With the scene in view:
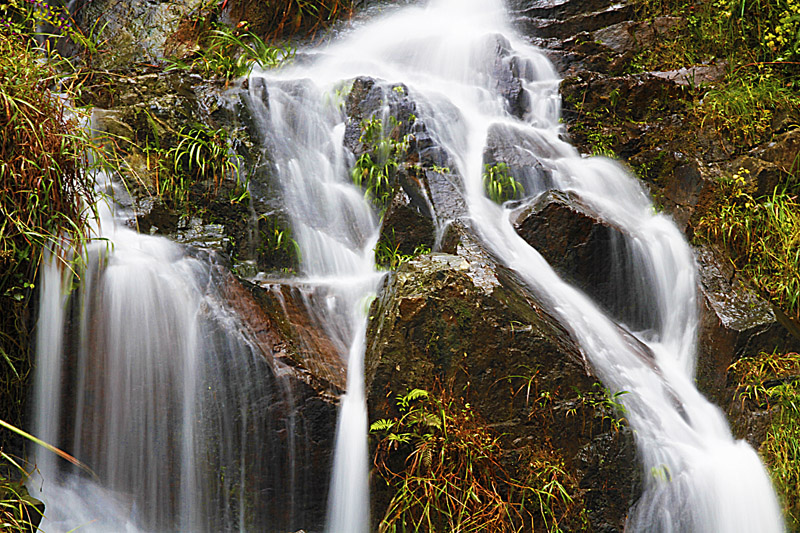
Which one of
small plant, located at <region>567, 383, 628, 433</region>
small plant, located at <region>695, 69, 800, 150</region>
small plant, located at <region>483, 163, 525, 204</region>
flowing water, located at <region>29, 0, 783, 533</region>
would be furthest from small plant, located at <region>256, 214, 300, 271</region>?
small plant, located at <region>695, 69, 800, 150</region>

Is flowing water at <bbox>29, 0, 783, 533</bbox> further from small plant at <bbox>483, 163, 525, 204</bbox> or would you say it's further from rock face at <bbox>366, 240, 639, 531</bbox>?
small plant at <bbox>483, 163, 525, 204</bbox>

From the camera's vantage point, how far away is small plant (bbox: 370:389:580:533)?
10.7 feet

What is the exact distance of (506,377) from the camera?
347 cm

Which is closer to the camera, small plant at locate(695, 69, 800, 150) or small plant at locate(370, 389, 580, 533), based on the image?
small plant at locate(370, 389, 580, 533)

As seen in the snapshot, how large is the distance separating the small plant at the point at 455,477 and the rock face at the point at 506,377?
0.28 ft

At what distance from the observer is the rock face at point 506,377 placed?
3.43 m

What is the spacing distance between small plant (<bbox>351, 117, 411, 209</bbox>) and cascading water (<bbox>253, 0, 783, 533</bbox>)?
0.24 meters

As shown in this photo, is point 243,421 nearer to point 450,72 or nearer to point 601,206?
point 601,206

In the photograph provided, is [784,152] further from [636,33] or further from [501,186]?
[636,33]

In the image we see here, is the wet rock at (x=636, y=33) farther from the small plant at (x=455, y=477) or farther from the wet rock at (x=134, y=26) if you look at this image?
the small plant at (x=455, y=477)

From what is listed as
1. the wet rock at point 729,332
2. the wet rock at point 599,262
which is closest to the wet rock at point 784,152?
the wet rock at point 729,332

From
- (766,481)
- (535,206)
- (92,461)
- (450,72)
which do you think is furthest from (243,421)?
(450,72)

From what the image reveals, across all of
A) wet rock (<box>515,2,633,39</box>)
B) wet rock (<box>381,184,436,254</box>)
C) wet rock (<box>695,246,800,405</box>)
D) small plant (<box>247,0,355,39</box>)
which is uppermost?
small plant (<box>247,0,355,39</box>)

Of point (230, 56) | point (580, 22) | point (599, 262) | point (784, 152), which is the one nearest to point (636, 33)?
point (580, 22)
